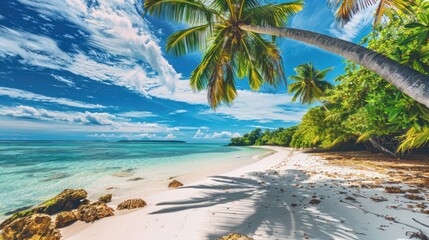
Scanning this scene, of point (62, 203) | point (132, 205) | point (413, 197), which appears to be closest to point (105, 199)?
point (62, 203)

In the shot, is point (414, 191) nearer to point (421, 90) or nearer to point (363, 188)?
point (363, 188)

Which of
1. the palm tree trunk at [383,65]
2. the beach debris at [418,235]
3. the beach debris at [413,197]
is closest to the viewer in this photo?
the palm tree trunk at [383,65]

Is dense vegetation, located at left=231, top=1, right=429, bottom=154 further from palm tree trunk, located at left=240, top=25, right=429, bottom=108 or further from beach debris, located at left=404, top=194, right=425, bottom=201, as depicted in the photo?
beach debris, located at left=404, top=194, right=425, bottom=201

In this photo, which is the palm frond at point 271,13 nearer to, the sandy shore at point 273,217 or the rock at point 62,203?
the sandy shore at point 273,217

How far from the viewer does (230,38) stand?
274 inches

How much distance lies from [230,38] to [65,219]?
6.92m

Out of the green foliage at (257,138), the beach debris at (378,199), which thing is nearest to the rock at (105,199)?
the beach debris at (378,199)

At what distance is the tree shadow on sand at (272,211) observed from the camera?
9.54 ft

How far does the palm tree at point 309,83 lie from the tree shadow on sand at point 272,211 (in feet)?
64.6

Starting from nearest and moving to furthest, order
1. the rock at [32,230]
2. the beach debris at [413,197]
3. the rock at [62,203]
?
the rock at [32,230]
the beach debris at [413,197]
the rock at [62,203]

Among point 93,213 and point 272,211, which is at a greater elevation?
point 272,211

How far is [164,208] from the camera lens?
4.48 m

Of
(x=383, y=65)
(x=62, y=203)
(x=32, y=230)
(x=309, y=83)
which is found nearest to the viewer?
(x=383, y=65)

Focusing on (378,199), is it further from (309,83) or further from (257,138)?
(257,138)
